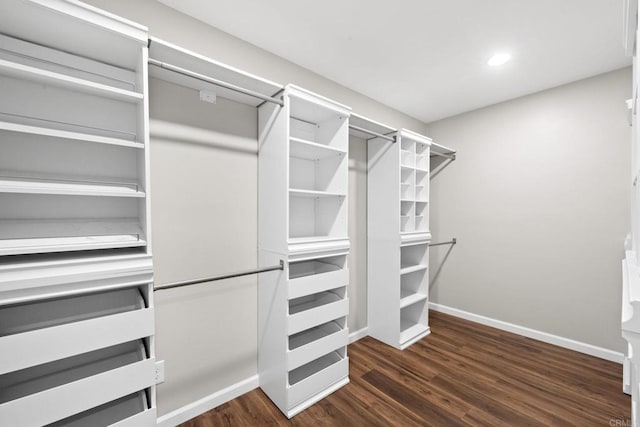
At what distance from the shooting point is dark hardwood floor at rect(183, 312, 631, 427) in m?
1.78

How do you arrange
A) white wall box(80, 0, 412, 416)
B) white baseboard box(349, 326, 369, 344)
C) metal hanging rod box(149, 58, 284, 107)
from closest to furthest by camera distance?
1. metal hanging rod box(149, 58, 284, 107)
2. white wall box(80, 0, 412, 416)
3. white baseboard box(349, 326, 369, 344)

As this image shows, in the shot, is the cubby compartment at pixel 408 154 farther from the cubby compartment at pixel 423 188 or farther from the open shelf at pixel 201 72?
the open shelf at pixel 201 72

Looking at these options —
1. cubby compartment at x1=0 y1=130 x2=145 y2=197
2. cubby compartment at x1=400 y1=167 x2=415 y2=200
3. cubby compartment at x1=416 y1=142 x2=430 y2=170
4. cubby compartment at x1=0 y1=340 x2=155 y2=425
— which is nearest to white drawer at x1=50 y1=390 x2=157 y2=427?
cubby compartment at x1=0 y1=340 x2=155 y2=425

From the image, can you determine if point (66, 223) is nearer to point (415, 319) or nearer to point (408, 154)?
point (408, 154)

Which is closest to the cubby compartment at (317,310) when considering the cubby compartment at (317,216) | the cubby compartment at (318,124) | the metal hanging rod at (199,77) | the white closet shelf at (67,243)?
the cubby compartment at (317,216)

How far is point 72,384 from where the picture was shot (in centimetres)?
110

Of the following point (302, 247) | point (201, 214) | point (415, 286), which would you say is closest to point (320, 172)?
point (302, 247)

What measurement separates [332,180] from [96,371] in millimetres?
1864

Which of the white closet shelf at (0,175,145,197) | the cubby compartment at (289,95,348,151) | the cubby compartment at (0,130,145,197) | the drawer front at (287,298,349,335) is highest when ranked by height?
the cubby compartment at (289,95,348,151)

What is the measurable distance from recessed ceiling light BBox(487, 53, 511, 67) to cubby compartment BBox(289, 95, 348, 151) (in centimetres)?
135

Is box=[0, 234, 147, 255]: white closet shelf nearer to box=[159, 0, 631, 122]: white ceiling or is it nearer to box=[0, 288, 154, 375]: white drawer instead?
box=[0, 288, 154, 375]: white drawer

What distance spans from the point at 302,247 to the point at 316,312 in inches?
20.1

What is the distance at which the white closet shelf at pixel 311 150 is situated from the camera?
1977 mm

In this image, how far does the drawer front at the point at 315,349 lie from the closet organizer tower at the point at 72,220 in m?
0.83
